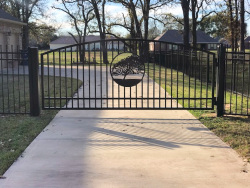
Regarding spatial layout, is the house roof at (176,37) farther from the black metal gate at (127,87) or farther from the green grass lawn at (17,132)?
the green grass lawn at (17,132)

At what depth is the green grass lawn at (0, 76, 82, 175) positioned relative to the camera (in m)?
4.71

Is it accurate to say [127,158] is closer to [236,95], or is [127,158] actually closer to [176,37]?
[236,95]

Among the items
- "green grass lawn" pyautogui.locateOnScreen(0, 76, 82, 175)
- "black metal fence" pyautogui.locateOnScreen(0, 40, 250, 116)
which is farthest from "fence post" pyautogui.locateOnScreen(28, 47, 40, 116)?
"green grass lawn" pyautogui.locateOnScreen(0, 76, 82, 175)

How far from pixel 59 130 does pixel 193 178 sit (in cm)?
301

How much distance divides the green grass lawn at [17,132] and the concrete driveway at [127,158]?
0.14 m

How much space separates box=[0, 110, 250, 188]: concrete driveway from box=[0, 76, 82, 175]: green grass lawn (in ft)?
0.46

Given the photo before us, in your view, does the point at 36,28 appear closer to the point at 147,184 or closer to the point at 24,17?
the point at 24,17

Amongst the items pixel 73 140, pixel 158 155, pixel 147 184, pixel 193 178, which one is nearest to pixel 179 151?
→ pixel 158 155

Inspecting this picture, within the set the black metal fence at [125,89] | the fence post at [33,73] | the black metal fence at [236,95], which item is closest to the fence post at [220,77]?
the black metal fence at [125,89]

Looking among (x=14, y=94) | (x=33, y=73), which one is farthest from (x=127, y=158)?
(x=14, y=94)

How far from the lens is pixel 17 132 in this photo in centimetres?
598

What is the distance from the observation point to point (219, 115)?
722 centimetres

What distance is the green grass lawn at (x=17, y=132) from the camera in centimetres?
471

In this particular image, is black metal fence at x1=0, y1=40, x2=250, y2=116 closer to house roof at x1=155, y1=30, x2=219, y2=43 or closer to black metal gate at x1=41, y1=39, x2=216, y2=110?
black metal gate at x1=41, y1=39, x2=216, y2=110
